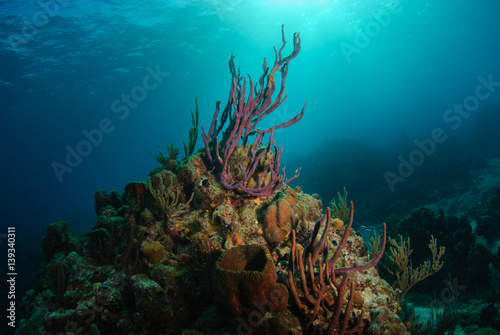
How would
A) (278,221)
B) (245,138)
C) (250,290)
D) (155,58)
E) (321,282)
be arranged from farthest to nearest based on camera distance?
(155,58)
(245,138)
(278,221)
(321,282)
(250,290)

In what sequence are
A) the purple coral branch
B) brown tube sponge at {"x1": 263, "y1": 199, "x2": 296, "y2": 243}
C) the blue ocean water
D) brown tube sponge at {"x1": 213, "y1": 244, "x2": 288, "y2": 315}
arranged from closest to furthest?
brown tube sponge at {"x1": 213, "y1": 244, "x2": 288, "y2": 315}, brown tube sponge at {"x1": 263, "y1": 199, "x2": 296, "y2": 243}, the purple coral branch, the blue ocean water

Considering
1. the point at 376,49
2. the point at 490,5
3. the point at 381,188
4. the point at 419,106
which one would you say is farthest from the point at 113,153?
the point at 419,106

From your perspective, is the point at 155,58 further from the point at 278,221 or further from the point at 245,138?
the point at 278,221

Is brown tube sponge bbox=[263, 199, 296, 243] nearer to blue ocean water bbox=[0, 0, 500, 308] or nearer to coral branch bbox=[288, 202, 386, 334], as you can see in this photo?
coral branch bbox=[288, 202, 386, 334]

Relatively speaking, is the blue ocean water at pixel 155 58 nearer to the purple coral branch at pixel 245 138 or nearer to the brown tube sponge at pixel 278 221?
the purple coral branch at pixel 245 138

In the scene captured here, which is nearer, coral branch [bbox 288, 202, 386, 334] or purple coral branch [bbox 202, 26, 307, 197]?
coral branch [bbox 288, 202, 386, 334]

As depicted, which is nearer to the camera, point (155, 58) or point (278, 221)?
point (278, 221)

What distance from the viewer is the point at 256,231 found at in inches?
139

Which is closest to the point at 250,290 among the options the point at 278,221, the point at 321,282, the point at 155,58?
the point at 321,282

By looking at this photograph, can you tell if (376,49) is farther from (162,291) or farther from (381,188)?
(162,291)

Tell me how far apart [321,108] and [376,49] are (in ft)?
188

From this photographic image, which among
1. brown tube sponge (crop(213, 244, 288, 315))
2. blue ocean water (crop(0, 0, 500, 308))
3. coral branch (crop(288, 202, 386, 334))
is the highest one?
blue ocean water (crop(0, 0, 500, 308))

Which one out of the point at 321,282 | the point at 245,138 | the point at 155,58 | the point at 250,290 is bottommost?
the point at 321,282

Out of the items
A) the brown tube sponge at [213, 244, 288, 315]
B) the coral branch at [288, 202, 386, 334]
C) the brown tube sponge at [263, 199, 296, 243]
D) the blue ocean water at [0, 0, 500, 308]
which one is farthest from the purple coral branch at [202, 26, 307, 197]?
the blue ocean water at [0, 0, 500, 308]
